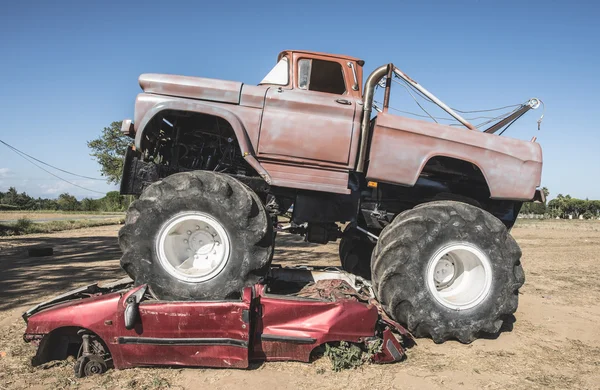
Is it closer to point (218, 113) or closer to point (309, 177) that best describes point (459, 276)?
point (309, 177)

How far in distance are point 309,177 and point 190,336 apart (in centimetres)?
210

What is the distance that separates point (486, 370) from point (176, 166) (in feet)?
12.8

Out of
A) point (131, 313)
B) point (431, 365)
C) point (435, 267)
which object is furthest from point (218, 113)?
point (431, 365)

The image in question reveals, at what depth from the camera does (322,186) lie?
458 centimetres

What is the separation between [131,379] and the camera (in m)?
3.16

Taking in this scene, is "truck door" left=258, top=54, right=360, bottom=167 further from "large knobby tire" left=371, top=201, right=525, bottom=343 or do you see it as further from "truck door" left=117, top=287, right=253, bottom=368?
"truck door" left=117, top=287, right=253, bottom=368

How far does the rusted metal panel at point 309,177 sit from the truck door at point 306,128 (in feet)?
0.34

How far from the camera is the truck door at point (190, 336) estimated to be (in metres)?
3.31

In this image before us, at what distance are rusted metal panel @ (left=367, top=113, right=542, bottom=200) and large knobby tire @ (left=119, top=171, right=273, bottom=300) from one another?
5.09 ft

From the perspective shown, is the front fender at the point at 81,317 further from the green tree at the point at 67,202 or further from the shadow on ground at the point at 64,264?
the green tree at the point at 67,202

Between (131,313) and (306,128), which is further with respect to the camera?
(306,128)

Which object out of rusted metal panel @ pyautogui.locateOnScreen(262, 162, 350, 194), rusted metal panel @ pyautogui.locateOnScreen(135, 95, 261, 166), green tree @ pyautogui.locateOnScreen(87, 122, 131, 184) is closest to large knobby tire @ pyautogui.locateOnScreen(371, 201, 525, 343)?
rusted metal panel @ pyautogui.locateOnScreen(262, 162, 350, 194)

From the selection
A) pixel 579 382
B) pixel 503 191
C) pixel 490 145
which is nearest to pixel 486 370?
pixel 579 382

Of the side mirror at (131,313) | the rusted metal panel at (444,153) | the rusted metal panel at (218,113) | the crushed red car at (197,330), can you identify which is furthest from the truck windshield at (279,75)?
the side mirror at (131,313)
